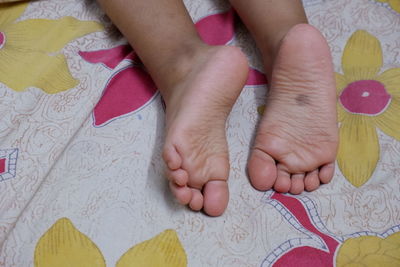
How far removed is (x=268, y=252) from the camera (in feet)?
2.13

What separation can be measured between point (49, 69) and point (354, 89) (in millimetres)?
529

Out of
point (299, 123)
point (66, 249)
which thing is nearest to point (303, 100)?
point (299, 123)

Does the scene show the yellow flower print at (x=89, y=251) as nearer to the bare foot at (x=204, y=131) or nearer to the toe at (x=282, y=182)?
the bare foot at (x=204, y=131)

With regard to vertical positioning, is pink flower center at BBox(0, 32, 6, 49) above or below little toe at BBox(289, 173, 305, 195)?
above

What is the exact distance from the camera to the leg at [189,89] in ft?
2.09

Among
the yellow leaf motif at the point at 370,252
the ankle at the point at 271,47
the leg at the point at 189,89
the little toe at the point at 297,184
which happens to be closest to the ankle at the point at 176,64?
the leg at the point at 189,89

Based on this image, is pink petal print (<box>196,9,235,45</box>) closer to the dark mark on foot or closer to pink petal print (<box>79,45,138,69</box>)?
pink petal print (<box>79,45,138,69</box>)

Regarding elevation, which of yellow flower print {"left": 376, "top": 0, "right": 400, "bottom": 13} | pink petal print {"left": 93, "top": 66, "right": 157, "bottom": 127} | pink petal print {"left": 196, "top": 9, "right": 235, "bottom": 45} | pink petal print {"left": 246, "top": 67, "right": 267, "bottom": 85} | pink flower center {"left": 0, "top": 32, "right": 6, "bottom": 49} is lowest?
yellow flower print {"left": 376, "top": 0, "right": 400, "bottom": 13}

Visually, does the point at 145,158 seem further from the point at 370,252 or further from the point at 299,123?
the point at 370,252

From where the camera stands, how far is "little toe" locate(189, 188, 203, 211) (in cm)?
65

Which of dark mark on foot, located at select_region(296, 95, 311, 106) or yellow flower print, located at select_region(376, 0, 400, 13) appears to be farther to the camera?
yellow flower print, located at select_region(376, 0, 400, 13)

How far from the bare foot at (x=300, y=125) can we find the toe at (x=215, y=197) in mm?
65

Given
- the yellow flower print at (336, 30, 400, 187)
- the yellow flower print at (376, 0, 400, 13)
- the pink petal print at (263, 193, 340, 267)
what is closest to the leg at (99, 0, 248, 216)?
the pink petal print at (263, 193, 340, 267)

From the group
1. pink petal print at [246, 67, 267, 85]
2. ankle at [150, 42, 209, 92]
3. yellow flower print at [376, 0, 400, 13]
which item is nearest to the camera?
ankle at [150, 42, 209, 92]
